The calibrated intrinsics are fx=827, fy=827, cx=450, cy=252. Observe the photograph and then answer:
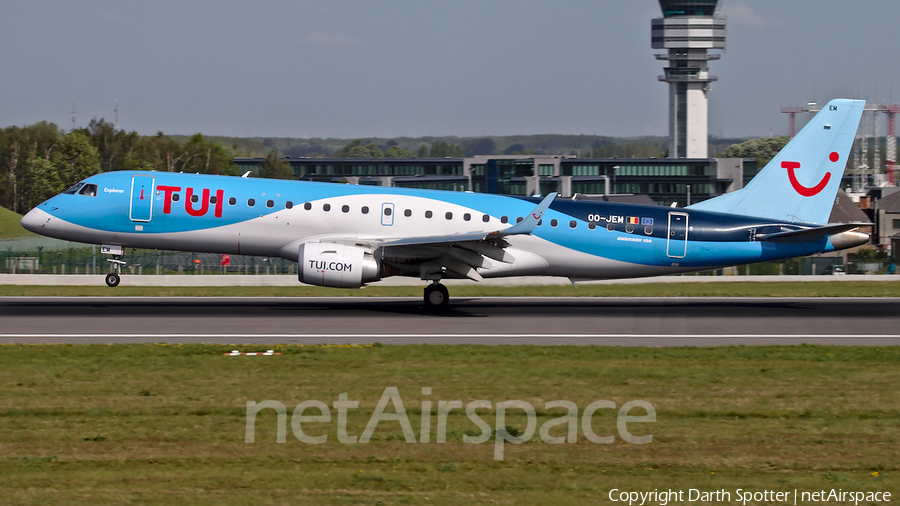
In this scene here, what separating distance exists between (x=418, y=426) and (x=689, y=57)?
163m

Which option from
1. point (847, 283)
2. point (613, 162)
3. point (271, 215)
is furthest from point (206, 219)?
point (613, 162)

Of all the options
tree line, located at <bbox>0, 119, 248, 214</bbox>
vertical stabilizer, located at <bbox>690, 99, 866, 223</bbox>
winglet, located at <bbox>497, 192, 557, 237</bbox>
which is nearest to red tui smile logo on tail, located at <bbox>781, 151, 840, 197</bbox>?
vertical stabilizer, located at <bbox>690, 99, 866, 223</bbox>

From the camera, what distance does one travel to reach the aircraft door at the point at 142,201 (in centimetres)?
2620

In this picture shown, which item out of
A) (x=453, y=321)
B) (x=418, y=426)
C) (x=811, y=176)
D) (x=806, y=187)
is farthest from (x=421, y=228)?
(x=418, y=426)

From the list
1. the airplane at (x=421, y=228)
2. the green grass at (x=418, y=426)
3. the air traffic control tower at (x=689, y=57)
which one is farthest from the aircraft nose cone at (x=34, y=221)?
the air traffic control tower at (x=689, y=57)

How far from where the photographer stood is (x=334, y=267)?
24.4m

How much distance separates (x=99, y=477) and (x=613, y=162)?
136m

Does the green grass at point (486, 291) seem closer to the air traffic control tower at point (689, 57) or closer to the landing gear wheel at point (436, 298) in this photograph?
the landing gear wheel at point (436, 298)

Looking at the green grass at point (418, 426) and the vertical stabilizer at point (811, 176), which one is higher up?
the vertical stabilizer at point (811, 176)

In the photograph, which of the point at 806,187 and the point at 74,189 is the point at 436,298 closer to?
the point at 74,189

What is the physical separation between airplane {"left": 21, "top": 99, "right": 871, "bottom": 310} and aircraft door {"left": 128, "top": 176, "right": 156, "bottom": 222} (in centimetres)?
4

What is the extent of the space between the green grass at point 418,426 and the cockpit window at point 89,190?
10.3 m

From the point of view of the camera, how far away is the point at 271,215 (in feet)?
85.5

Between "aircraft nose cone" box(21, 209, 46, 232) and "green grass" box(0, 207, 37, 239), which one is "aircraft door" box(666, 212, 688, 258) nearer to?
"aircraft nose cone" box(21, 209, 46, 232)
